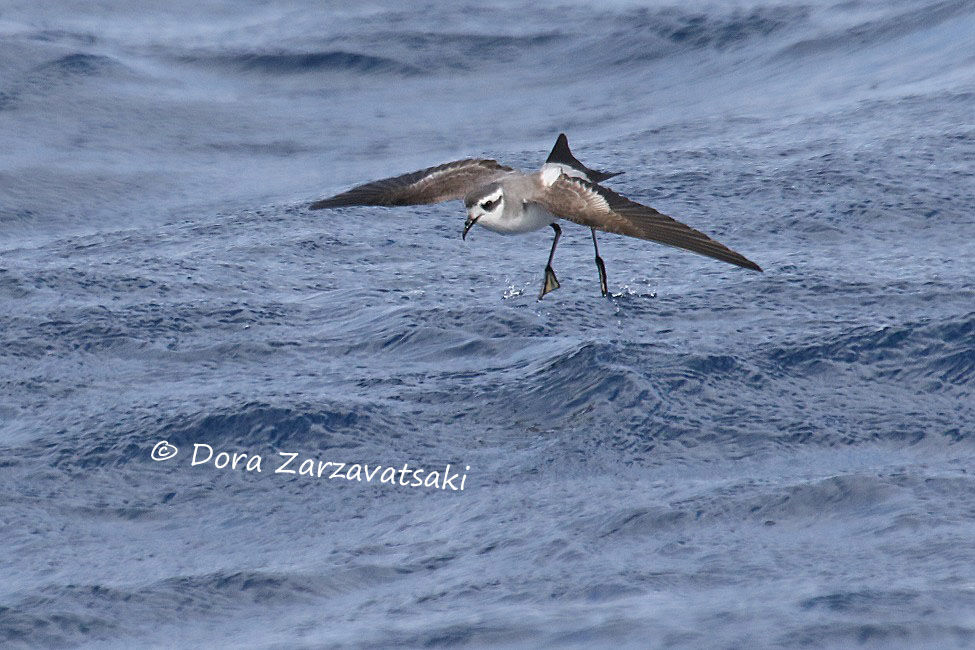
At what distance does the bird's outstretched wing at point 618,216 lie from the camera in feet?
24.4

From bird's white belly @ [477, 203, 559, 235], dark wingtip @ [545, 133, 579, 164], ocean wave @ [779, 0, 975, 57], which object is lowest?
bird's white belly @ [477, 203, 559, 235]

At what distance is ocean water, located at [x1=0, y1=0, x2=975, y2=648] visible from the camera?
20.7 ft

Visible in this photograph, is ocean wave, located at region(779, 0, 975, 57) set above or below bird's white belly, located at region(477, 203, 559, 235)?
above

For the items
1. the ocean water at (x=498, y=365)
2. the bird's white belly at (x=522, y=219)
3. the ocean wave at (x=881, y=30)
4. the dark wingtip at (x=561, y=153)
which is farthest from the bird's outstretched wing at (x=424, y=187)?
the ocean wave at (x=881, y=30)

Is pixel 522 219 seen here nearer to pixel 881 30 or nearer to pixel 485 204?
pixel 485 204

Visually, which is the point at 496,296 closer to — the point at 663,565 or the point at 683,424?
the point at 683,424

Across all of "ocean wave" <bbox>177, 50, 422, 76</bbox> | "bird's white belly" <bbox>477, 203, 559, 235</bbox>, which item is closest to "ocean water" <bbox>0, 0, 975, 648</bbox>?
"ocean wave" <bbox>177, 50, 422, 76</bbox>

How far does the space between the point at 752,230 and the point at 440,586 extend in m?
5.12

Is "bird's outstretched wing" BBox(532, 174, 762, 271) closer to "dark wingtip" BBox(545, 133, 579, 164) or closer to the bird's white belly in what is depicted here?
the bird's white belly

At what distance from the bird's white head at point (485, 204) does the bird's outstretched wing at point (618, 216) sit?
23cm

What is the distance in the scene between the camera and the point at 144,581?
21.7 ft

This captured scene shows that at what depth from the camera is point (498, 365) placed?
8688mm
